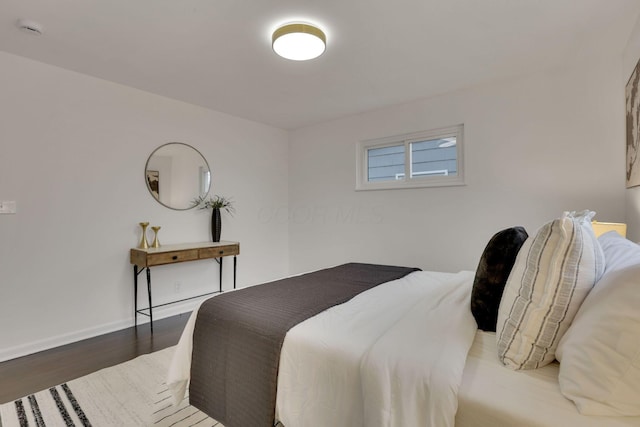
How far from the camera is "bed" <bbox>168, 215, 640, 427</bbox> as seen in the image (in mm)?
793

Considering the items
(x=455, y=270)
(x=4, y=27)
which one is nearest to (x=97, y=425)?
(x=4, y=27)

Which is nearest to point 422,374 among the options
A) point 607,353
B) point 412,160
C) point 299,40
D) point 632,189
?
point 607,353

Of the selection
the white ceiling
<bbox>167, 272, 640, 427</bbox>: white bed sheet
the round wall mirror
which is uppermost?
the white ceiling

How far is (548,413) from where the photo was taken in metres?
0.77

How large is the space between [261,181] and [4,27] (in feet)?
8.90

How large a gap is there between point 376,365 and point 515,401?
1.29 feet

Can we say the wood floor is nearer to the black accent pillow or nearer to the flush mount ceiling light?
the flush mount ceiling light

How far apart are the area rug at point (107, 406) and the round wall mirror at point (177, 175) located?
70.7 inches

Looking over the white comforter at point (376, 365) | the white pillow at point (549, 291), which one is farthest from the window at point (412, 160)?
the white pillow at point (549, 291)

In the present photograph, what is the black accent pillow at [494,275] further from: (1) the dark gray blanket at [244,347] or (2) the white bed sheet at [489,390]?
(1) the dark gray blanket at [244,347]

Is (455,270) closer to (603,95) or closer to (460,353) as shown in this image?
(603,95)

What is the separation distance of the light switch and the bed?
261 cm

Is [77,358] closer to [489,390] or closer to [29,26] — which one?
[29,26]

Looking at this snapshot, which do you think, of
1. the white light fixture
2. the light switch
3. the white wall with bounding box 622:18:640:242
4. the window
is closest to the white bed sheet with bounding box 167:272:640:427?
the white wall with bounding box 622:18:640:242
